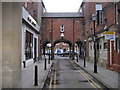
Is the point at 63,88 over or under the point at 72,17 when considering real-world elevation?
under

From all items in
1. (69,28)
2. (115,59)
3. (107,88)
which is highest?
(69,28)

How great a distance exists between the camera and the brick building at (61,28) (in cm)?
3816

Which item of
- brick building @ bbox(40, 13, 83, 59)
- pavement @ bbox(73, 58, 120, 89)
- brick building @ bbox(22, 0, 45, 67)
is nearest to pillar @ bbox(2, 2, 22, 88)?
pavement @ bbox(73, 58, 120, 89)

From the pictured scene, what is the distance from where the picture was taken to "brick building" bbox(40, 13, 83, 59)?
38156mm

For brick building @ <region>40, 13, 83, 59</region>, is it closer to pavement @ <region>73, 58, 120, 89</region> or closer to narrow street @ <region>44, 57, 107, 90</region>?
narrow street @ <region>44, 57, 107, 90</region>

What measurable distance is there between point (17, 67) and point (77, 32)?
33.7 metres

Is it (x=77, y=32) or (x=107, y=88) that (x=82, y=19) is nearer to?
(x=77, y=32)

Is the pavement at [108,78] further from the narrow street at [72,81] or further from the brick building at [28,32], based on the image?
the brick building at [28,32]

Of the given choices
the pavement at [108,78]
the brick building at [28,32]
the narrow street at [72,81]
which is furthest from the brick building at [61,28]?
the pavement at [108,78]

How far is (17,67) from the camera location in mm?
5430

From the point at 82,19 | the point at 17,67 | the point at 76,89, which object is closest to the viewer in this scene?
the point at 17,67

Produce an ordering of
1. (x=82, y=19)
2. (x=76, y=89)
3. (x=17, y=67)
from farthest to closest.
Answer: (x=82, y=19) → (x=76, y=89) → (x=17, y=67)

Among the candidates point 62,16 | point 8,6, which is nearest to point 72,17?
point 62,16

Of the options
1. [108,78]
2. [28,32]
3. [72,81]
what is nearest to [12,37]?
[72,81]
